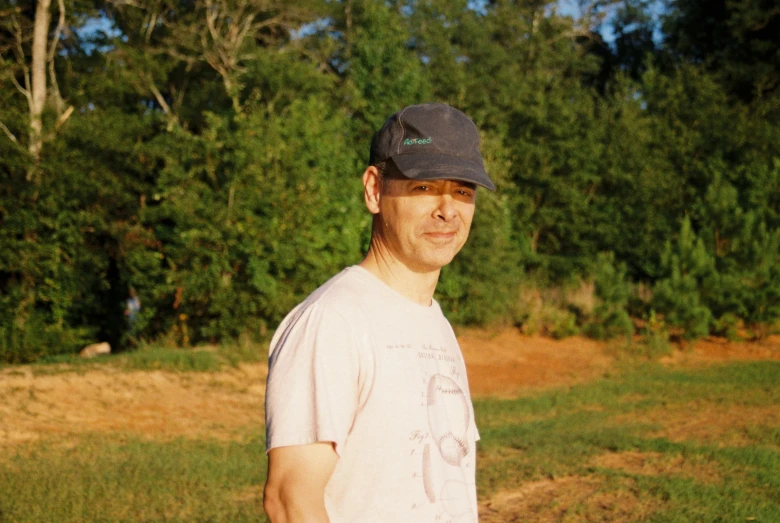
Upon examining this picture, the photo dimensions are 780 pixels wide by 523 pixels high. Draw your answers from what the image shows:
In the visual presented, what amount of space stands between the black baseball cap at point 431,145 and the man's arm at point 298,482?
28.7 inches

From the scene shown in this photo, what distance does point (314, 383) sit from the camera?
176 cm

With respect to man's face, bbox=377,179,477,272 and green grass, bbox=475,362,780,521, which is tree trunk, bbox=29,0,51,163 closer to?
green grass, bbox=475,362,780,521

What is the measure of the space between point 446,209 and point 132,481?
5699 millimetres

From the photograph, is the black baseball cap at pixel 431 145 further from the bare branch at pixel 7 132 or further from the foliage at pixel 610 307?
the foliage at pixel 610 307

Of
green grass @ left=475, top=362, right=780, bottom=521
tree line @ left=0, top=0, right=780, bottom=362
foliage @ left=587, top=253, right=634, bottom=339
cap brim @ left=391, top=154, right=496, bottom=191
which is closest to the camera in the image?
cap brim @ left=391, top=154, right=496, bottom=191

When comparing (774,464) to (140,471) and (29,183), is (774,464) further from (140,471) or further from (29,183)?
(29,183)

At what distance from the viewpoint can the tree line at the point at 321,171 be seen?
1441 cm

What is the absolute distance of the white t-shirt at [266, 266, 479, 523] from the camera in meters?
1.77

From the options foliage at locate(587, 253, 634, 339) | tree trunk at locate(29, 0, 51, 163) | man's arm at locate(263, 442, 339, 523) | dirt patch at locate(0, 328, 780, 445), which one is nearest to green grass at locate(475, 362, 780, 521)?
dirt patch at locate(0, 328, 780, 445)

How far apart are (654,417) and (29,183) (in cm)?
1113

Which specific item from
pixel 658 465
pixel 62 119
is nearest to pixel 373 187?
pixel 658 465

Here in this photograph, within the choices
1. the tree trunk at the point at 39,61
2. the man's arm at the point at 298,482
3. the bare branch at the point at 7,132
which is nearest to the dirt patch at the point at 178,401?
the bare branch at the point at 7,132

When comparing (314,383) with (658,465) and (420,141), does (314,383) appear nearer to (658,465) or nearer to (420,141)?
(420,141)

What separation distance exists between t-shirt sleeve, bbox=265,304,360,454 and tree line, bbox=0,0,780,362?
12255 mm
